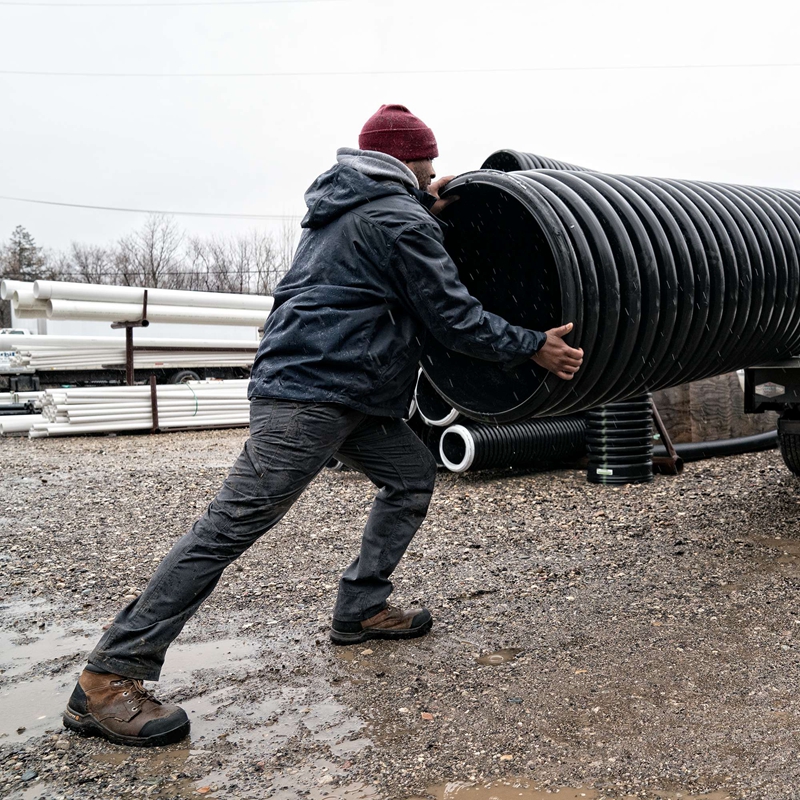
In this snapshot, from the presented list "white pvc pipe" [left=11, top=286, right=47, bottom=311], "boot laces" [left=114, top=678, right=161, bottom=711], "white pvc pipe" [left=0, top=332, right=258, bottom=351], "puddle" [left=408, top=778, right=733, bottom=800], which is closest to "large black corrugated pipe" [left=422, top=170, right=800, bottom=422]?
"puddle" [left=408, top=778, right=733, bottom=800]

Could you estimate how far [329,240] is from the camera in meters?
3.07

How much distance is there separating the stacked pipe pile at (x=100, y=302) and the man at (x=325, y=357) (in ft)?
34.5

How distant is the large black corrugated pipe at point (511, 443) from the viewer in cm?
729

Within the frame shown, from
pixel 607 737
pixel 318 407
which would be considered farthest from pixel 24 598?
pixel 607 737

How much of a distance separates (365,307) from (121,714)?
5.09 feet

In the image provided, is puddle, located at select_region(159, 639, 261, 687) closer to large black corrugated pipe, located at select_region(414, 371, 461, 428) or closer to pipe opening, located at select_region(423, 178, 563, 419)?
pipe opening, located at select_region(423, 178, 563, 419)

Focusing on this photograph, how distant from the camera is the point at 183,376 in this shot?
17422mm

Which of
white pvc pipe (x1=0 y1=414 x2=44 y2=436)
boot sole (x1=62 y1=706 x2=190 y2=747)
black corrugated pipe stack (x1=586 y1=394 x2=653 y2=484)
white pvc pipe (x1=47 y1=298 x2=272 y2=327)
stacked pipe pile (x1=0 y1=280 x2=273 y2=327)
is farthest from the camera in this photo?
Answer: white pvc pipe (x1=47 y1=298 x2=272 y2=327)

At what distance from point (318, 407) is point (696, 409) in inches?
255

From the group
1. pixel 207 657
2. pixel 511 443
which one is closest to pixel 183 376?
pixel 511 443

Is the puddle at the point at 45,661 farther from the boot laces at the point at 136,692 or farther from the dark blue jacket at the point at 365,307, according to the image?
the dark blue jacket at the point at 365,307

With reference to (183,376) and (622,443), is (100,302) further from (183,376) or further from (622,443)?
(622,443)

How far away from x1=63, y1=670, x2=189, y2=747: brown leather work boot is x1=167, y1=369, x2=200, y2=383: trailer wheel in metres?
14.9

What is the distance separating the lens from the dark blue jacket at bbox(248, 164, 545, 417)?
295cm
